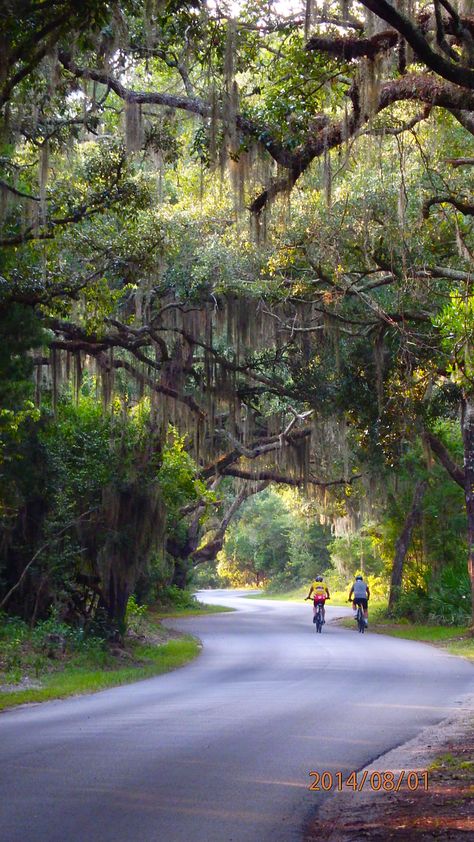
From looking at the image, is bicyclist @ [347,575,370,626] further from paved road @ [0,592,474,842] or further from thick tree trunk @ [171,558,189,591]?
thick tree trunk @ [171,558,189,591]

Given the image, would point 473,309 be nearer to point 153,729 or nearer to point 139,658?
point 153,729

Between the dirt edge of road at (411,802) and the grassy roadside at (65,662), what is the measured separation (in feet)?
19.2

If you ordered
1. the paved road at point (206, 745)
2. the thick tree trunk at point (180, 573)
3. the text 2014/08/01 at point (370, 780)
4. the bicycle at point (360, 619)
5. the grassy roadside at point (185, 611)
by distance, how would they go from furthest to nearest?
the thick tree trunk at point (180, 573) → the grassy roadside at point (185, 611) → the bicycle at point (360, 619) → the text 2014/08/01 at point (370, 780) → the paved road at point (206, 745)

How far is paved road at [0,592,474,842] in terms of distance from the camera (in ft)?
19.1

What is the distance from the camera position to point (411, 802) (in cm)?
625

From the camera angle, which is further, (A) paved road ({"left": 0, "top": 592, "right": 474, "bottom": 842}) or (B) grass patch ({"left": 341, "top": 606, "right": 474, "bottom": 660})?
(B) grass patch ({"left": 341, "top": 606, "right": 474, "bottom": 660})

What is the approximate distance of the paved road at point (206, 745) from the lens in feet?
19.1

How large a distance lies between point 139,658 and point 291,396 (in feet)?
22.9

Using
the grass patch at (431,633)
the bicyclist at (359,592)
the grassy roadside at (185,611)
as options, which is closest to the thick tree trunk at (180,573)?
the grassy roadside at (185,611)

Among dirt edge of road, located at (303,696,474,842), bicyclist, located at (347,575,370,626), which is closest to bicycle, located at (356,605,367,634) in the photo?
bicyclist, located at (347,575,370,626)

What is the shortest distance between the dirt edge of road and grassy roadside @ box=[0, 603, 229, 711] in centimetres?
585

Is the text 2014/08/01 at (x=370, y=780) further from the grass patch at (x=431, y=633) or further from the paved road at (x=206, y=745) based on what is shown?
the grass patch at (x=431, y=633)

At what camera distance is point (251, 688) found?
519 inches

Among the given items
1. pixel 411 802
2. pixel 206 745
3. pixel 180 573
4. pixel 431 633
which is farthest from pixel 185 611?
pixel 411 802
